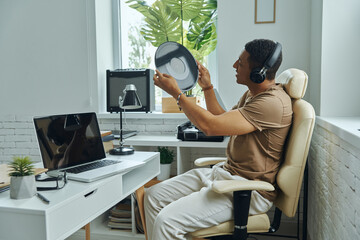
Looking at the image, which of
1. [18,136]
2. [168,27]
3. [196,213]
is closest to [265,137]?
[196,213]

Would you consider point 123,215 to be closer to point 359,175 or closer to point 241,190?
point 241,190

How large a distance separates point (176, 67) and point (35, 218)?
3.42 feet

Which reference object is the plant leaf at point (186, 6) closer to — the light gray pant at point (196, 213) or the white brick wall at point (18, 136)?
the white brick wall at point (18, 136)

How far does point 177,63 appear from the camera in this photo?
6.09ft

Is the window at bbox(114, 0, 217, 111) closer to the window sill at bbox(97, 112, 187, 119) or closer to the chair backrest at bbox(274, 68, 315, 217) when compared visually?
the window sill at bbox(97, 112, 187, 119)

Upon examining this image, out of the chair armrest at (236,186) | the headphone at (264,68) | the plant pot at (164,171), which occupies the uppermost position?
the headphone at (264,68)

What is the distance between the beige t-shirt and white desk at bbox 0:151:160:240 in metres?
0.67

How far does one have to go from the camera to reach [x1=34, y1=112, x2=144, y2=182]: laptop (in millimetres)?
1538

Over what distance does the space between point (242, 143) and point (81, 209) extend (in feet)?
2.76

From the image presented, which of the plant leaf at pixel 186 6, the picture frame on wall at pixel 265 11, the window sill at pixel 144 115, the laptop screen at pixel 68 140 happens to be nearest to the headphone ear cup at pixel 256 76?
the laptop screen at pixel 68 140

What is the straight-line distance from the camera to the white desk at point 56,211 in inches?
46.8

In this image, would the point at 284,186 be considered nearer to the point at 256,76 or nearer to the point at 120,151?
the point at 256,76

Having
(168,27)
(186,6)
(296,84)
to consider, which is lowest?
(296,84)

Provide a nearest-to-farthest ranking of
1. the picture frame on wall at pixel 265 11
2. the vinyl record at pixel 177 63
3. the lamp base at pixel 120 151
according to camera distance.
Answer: the vinyl record at pixel 177 63 → the lamp base at pixel 120 151 → the picture frame on wall at pixel 265 11
